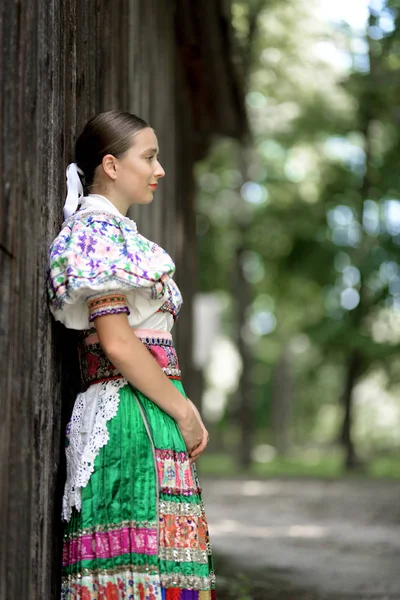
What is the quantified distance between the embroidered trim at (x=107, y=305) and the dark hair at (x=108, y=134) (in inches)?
19.3

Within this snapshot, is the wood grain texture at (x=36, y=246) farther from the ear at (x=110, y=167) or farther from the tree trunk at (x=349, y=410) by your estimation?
the tree trunk at (x=349, y=410)

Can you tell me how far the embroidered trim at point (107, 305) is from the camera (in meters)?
2.43

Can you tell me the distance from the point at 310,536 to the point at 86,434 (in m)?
5.59

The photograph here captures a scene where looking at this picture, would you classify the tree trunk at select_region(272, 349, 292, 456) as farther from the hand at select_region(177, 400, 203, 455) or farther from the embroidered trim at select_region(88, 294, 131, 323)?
the embroidered trim at select_region(88, 294, 131, 323)

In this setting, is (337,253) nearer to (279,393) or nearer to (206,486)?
(206,486)

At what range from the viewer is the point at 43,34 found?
2500 mm

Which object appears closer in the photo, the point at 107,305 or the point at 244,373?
the point at 107,305

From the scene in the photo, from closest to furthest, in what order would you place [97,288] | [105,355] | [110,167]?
[97,288] → [105,355] → [110,167]

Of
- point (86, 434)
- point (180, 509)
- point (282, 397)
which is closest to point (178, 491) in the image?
point (180, 509)

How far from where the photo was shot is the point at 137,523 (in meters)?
2.46

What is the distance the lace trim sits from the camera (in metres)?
2.51

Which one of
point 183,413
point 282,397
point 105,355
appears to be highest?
point 282,397

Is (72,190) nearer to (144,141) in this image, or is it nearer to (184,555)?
(144,141)

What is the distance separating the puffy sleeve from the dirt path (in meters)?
3.00
